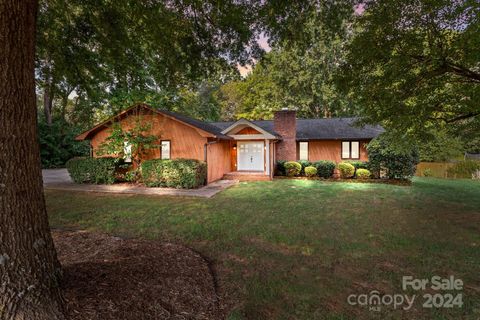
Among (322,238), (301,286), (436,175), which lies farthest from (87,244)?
(436,175)

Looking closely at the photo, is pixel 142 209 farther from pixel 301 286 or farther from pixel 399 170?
pixel 399 170

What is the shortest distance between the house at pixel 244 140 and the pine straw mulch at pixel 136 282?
8.19 metres

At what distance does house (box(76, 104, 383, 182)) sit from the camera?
12.8m

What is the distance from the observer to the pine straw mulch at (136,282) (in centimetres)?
256

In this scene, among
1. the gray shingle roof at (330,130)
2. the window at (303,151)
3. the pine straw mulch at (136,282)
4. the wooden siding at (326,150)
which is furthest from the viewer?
the window at (303,151)

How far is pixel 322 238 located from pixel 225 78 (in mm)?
5103

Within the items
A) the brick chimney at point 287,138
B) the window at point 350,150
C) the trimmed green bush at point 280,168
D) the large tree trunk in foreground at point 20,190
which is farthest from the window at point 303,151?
the large tree trunk in foreground at point 20,190

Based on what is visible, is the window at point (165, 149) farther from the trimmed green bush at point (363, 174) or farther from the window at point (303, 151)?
the trimmed green bush at point (363, 174)

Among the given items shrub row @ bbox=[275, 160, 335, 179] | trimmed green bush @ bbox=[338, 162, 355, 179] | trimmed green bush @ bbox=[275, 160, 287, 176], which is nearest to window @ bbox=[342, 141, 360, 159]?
trimmed green bush @ bbox=[338, 162, 355, 179]

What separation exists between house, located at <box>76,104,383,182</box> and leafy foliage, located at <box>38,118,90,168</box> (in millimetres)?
11745

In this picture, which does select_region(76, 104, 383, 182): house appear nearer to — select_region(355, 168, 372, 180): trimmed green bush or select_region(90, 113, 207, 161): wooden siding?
select_region(90, 113, 207, 161): wooden siding

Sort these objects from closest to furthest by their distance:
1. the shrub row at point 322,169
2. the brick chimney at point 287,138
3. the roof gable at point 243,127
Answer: the shrub row at point 322,169 → the roof gable at point 243,127 → the brick chimney at point 287,138

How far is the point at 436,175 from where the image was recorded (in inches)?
698

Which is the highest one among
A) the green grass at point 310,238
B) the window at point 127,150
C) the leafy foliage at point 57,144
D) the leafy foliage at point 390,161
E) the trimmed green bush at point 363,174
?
the leafy foliage at point 57,144
